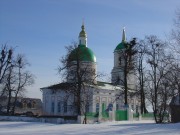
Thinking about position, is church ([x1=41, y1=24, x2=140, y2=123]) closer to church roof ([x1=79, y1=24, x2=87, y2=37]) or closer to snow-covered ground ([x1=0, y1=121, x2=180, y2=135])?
church roof ([x1=79, y1=24, x2=87, y2=37])

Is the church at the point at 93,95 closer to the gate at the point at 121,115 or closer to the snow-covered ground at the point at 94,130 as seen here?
the gate at the point at 121,115

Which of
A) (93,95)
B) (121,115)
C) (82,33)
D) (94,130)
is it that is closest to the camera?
(94,130)

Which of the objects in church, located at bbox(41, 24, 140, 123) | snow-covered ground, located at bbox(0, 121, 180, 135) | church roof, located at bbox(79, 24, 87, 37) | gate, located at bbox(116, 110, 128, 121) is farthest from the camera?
church roof, located at bbox(79, 24, 87, 37)

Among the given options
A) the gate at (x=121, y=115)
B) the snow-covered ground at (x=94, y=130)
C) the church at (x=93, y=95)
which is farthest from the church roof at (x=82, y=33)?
the snow-covered ground at (x=94, y=130)

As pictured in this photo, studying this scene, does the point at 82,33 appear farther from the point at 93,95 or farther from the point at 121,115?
the point at 121,115

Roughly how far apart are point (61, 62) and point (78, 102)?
4.38m

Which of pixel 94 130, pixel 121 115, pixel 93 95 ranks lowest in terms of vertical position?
pixel 94 130

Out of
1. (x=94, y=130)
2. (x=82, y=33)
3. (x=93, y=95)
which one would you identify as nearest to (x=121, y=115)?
(x=93, y=95)

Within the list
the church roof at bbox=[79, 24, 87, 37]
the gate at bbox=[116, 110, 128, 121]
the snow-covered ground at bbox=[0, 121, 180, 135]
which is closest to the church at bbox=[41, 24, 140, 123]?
the church roof at bbox=[79, 24, 87, 37]

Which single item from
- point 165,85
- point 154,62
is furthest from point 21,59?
point 165,85

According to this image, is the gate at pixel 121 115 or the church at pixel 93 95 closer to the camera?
the gate at pixel 121 115

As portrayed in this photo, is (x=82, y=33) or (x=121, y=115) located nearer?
(x=121, y=115)

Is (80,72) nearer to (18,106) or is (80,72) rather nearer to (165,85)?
(165,85)

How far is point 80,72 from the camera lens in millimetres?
34594
